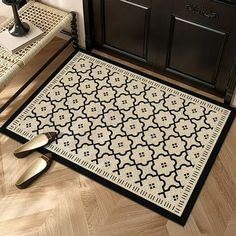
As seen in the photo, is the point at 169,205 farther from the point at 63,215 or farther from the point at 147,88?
the point at 147,88

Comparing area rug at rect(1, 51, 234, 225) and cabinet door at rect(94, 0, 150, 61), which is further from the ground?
cabinet door at rect(94, 0, 150, 61)

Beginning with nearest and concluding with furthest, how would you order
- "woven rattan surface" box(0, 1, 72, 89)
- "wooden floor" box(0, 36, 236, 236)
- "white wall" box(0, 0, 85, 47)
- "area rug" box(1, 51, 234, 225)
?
"wooden floor" box(0, 36, 236, 236), "area rug" box(1, 51, 234, 225), "woven rattan surface" box(0, 1, 72, 89), "white wall" box(0, 0, 85, 47)

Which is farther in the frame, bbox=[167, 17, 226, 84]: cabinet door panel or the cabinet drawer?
bbox=[167, 17, 226, 84]: cabinet door panel

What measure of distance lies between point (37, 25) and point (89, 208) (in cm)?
109

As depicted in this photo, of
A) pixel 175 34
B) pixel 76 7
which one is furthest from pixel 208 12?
pixel 76 7

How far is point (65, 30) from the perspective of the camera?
8.29 ft

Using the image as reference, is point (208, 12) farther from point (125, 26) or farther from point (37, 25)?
point (37, 25)

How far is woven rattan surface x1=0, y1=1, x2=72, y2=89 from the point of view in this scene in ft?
6.69

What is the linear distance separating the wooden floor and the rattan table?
1.50 feet

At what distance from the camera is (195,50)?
208 centimetres

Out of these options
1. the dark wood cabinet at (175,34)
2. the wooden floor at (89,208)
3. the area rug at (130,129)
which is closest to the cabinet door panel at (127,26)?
the dark wood cabinet at (175,34)

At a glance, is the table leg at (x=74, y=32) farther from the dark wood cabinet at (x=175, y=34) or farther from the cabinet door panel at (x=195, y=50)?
the cabinet door panel at (x=195, y=50)

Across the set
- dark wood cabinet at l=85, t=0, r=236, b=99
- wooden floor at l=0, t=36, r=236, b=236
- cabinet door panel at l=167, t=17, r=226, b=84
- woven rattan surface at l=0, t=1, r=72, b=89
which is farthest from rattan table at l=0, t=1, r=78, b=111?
cabinet door panel at l=167, t=17, r=226, b=84

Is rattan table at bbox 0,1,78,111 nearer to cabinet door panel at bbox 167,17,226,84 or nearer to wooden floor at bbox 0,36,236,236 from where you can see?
wooden floor at bbox 0,36,236,236
